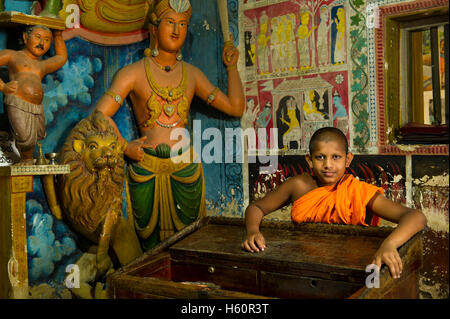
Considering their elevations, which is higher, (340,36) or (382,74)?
(340,36)

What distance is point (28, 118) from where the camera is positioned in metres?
3.26

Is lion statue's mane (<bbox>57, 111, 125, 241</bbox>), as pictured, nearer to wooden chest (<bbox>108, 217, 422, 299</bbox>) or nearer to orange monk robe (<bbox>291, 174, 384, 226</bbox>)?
wooden chest (<bbox>108, 217, 422, 299</bbox>)

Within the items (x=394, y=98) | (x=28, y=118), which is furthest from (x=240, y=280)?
(x=394, y=98)

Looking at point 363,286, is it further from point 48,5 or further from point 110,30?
point 110,30

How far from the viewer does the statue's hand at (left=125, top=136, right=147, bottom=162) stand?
4172 mm

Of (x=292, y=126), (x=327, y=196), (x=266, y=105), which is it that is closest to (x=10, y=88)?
(x=327, y=196)

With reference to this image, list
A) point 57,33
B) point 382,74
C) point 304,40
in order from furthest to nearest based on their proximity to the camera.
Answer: point 304,40 → point 382,74 → point 57,33

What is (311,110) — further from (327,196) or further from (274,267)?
(274,267)

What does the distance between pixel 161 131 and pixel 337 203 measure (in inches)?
80.5

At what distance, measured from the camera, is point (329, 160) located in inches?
116

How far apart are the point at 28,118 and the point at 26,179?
1.44ft

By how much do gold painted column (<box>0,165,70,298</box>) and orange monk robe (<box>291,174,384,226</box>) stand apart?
1.88 m

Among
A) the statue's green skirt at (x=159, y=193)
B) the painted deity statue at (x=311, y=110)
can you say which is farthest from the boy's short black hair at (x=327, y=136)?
the statue's green skirt at (x=159, y=193)

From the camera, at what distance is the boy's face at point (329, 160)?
2957mm
